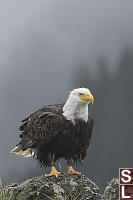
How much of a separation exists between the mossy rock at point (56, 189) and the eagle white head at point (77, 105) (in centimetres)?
164

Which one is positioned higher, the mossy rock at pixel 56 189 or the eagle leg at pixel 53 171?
the eagle leg at pixel 53 171

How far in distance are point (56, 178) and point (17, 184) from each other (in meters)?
1.33

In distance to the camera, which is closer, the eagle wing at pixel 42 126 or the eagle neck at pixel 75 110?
the eagle neck at pixel 75 110

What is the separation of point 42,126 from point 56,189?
5.34 feet

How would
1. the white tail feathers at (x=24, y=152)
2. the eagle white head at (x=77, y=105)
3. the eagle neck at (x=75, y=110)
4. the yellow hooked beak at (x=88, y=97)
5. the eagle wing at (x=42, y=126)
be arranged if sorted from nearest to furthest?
the yellow hooked beak at (x=88, y=97) < the eagle white head at (x=77, y=105) < the eagle neck at (x=75, y=110) < the eagle wing at (x=42, y=126) < the white tail feathers at (x=24, y=152)

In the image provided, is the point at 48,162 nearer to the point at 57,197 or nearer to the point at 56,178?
the point at 56,178

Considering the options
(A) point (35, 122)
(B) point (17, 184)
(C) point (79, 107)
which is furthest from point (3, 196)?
(C) point (79, 107)

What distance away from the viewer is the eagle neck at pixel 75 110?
8477mm

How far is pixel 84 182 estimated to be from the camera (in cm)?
893

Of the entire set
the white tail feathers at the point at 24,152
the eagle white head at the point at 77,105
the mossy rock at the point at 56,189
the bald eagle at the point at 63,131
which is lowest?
the mossy rock at the point at 56,189

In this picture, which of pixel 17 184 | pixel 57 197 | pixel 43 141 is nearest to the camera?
pixel 57 197

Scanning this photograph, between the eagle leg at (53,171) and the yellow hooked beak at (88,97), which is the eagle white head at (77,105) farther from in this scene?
the eagle leg at (53,171)

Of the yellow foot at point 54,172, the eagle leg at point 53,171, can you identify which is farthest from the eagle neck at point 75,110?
the yellow foot at point 54,172

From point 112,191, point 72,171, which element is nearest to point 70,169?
point 72,171
